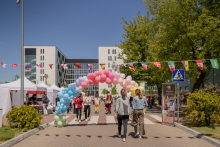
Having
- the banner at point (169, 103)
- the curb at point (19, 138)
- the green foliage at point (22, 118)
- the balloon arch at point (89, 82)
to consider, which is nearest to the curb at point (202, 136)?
the banner at point (169, 103)

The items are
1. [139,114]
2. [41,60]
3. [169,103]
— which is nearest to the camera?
[139,114]

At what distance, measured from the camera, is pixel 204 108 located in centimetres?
971

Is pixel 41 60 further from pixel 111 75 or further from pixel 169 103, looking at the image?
pixel 169 103

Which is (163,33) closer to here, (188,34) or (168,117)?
(188,34)

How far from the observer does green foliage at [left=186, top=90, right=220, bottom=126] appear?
941 cm

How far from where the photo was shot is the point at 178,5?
16.6 m

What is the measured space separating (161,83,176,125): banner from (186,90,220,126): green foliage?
1.06m

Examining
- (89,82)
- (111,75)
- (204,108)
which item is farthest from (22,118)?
(204,108)

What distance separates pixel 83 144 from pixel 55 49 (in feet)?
283

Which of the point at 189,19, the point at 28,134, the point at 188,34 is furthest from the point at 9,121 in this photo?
the point at 189,19

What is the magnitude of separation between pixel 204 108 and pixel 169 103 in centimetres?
203

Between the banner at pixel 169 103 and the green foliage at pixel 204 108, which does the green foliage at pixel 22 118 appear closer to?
the banner at pixel 169 103

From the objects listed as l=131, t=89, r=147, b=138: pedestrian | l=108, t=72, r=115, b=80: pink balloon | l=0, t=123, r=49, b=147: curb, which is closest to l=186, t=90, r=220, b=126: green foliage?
l=131, t=89, r=147, b=138: pedestrian

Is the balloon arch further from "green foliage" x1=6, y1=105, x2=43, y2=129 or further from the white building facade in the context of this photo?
the white building facade
